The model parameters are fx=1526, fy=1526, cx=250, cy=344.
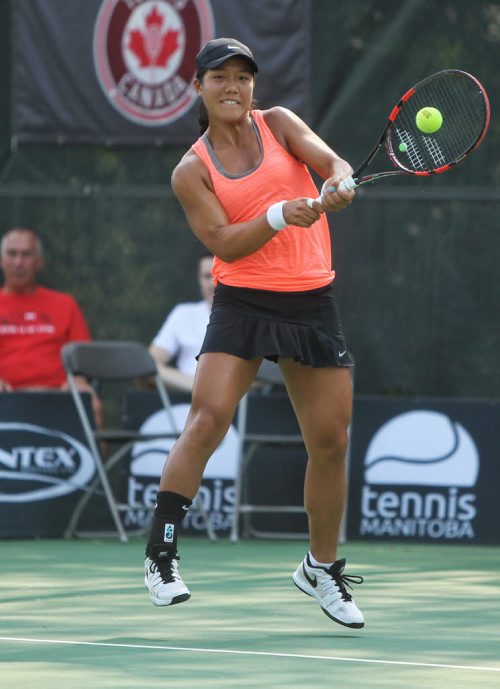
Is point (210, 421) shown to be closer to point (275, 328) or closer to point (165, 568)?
point (275, 328)

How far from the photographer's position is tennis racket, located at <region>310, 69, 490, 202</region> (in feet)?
15.4

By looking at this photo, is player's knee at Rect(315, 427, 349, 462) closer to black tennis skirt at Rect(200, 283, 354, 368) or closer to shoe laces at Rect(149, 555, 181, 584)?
black tennis skirt at Rect(200, 283, 354, 368)

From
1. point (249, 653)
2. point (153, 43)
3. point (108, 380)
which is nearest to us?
point (249, 653)

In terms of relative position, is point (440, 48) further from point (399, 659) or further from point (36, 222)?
point (399, 659)

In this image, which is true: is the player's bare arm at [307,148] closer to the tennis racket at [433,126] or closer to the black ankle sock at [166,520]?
the tennis racket at [433,126]

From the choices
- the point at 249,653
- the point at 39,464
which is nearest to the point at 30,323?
the point at 39,464

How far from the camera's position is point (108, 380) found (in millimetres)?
8102

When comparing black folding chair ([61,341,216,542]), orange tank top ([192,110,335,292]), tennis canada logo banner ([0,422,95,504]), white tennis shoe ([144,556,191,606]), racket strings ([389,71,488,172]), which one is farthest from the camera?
tennis canada logo banner ([0,422,95,504])

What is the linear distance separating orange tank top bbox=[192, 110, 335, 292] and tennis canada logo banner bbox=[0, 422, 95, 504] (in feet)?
11.4

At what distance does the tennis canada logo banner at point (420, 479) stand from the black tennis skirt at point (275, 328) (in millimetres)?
3334

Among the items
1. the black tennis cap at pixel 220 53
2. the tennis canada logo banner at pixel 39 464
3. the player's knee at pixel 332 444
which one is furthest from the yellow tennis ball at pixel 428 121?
the tennis canada logo banner at pixel 39 464

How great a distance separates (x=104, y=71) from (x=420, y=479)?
114 inches

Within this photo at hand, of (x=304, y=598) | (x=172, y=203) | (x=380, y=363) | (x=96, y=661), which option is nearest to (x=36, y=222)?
(x=172, y=203)

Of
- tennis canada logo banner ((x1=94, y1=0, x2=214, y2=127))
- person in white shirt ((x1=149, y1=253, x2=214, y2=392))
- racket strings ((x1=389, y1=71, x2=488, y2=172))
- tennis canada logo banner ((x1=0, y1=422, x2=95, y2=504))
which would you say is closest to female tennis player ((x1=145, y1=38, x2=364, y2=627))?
racket strings ((x1=389, y1=71, x2=488, y2=172))
